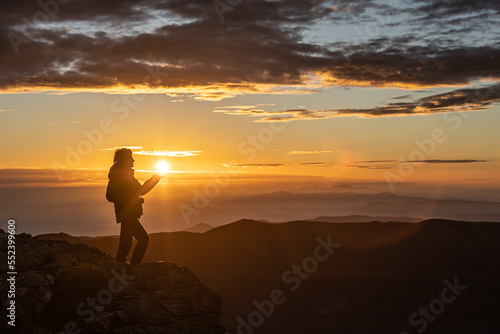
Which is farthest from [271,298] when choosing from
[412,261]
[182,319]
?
[182,319]

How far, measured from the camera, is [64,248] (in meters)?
14.2

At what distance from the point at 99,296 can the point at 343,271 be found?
1382cm

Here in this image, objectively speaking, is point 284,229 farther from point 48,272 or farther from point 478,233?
point 48,272

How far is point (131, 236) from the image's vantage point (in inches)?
533

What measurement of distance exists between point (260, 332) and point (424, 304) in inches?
271

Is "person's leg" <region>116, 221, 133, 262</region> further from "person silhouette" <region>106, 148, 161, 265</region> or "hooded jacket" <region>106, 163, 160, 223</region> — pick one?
"hooded jacket" <region>106, 163, 160, 223</region>

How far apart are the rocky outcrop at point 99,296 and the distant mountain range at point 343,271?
14.5 feet

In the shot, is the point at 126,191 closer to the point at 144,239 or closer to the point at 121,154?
the point at 121,154

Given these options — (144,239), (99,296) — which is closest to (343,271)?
(144,239)

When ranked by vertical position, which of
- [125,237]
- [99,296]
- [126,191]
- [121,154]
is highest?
[121,154]

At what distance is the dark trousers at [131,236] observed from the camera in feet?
43.9

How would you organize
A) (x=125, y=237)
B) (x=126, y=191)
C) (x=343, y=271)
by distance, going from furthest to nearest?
(x=343, y=271), (x=125, y=237), (x=126, y=191)

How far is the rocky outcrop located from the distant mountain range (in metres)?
4.43

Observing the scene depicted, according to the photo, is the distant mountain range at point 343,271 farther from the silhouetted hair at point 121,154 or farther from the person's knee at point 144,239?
the silhouetted hair at point 121,154
